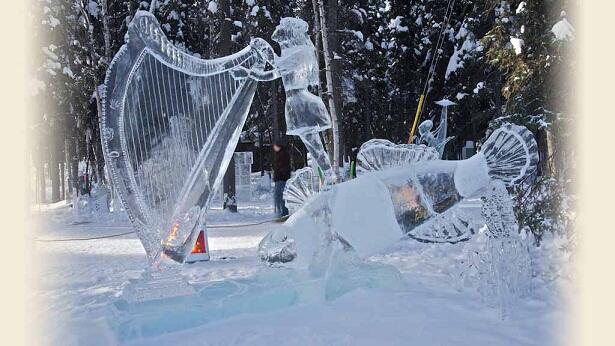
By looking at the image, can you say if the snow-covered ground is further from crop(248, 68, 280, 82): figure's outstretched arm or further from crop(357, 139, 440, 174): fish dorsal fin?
crop(248, 68, 280, 82): figure's outstretched arm

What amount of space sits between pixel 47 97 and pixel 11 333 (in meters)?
9.44

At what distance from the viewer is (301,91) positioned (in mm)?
4488

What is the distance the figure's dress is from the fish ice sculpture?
551mm

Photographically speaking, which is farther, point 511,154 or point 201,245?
point 201,245

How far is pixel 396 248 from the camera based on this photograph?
6848mm

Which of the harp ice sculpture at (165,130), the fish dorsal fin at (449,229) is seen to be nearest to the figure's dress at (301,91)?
the harp ice sculpture at (165,130)

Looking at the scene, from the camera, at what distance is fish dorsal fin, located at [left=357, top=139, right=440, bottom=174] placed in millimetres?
4352

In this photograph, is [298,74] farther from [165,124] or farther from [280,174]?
[280,174]

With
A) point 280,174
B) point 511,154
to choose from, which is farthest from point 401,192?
point 280,174

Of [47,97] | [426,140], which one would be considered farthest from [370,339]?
[47,97]

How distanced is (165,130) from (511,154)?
2490mm

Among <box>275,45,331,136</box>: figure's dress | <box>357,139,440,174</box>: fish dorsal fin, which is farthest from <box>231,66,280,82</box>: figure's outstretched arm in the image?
<box>357,139,440,174</box>: fish dorsal fin

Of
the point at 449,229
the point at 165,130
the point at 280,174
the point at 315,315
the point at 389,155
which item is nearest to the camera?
the point at 315,315

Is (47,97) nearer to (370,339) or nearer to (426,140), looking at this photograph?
(426,140)
